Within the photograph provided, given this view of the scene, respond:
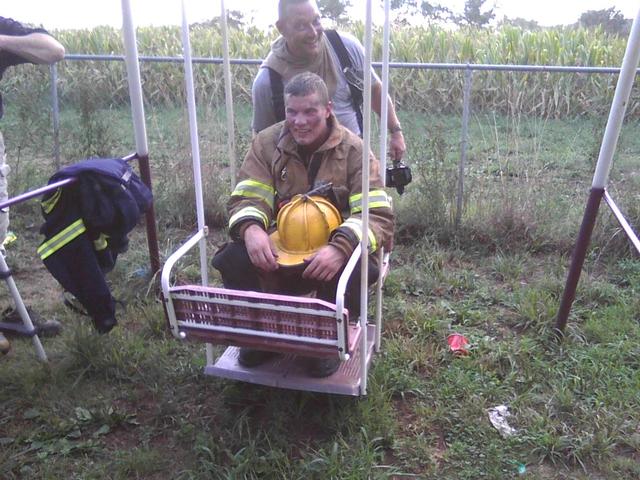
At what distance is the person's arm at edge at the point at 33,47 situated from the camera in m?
3.24

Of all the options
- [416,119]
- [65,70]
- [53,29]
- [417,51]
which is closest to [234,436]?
[416,119]

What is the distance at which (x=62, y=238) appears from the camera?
303 centimetres

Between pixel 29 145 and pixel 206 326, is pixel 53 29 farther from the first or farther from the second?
pixel 206 326

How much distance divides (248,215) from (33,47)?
5.25 feet

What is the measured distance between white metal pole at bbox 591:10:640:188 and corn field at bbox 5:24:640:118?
2.92m

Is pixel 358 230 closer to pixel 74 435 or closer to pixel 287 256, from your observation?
pixel 287 256

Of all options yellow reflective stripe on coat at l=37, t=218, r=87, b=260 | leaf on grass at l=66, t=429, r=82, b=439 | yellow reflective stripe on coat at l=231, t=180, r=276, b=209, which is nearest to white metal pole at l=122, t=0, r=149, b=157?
yellow reflective stripe on coat at l=37, t=218, r=87, b=260

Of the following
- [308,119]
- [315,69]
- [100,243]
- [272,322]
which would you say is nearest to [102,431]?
[100,243]

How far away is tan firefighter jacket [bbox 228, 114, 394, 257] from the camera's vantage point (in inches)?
113

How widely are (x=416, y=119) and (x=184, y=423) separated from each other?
4245 mm

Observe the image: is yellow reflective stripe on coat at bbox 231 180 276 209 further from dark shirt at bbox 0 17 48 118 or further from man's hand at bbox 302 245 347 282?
dark shirt at bbox 0 17 48 118

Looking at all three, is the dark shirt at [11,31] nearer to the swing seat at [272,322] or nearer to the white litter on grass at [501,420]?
the swing seat at [272,322]

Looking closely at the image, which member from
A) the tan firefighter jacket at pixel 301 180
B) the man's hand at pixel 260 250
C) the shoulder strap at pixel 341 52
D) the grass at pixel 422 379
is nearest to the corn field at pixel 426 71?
the grass at pixel 422 379

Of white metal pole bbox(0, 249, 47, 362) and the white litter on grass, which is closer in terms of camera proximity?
the white litter on grass
